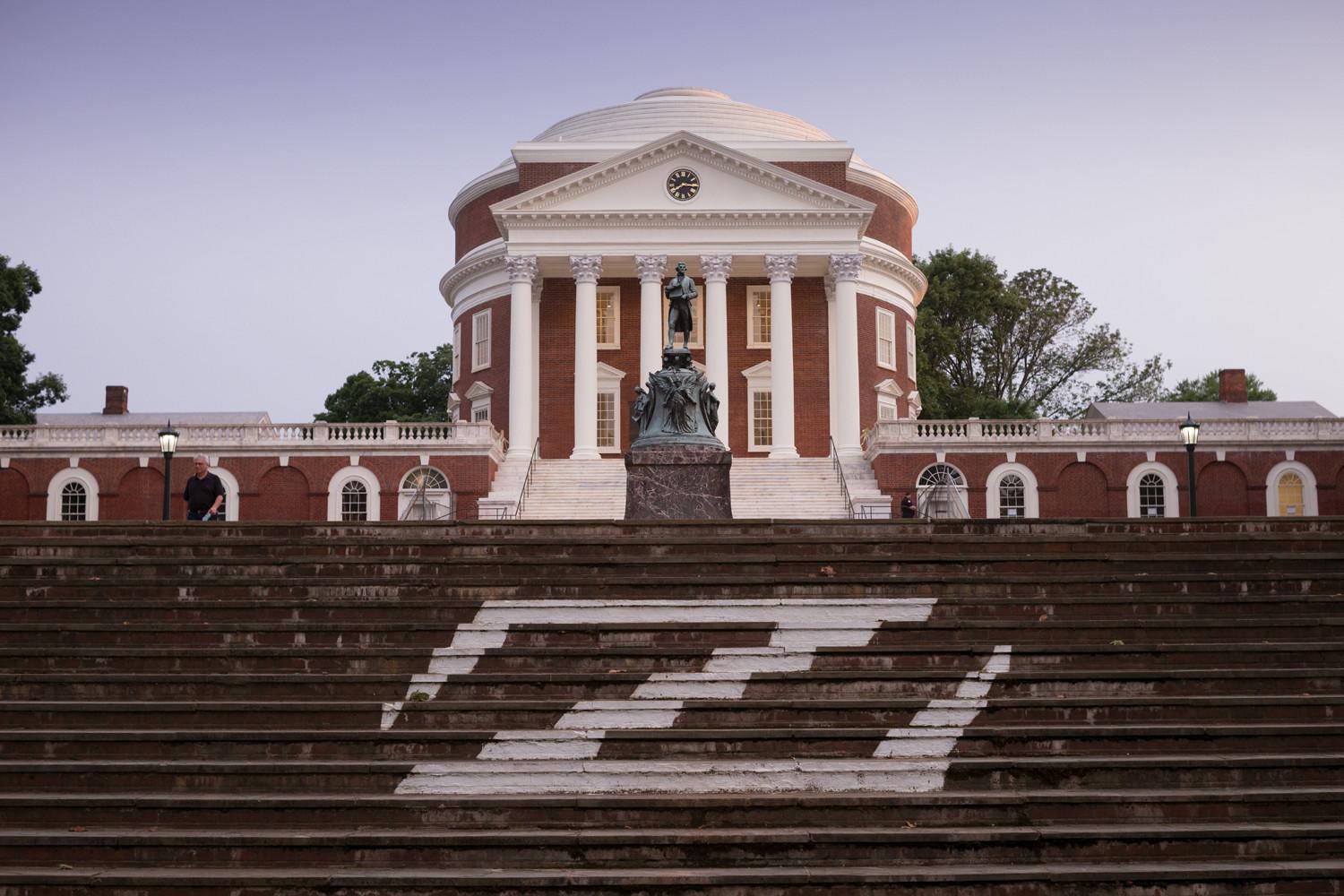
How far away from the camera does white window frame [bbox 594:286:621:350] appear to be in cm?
5306

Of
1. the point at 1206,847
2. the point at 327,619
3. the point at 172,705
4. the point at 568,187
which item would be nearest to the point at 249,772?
the point at 172,705

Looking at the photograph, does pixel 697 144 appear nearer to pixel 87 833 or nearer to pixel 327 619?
pixel 327 619

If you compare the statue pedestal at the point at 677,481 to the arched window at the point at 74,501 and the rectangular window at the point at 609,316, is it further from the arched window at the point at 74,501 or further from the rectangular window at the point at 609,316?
the arched window at the point at 74,501

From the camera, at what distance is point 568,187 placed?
49.2 meters

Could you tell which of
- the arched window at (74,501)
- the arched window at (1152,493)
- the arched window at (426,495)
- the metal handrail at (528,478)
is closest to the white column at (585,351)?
the metal handrail at (528,478)

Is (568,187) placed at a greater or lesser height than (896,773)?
greater

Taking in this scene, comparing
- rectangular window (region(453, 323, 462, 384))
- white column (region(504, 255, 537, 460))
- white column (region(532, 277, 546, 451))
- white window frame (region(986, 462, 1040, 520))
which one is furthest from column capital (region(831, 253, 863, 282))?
rectangular window (region(453, 323, 462, 384))

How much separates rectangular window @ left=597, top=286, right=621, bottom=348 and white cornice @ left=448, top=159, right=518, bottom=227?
24.8 feet

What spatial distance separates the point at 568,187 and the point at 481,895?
38137 millimetres

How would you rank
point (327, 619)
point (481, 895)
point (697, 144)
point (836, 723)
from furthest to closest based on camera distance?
point (697, 144) < point (327, 619) < point (836, 723) < point (481, 895)

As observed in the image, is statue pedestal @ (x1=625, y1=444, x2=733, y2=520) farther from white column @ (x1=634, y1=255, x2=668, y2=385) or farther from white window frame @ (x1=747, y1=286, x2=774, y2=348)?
white window frame @ (x1=747, y1=286, x2=774, y2=348)

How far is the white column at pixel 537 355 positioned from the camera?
51906 millimetres

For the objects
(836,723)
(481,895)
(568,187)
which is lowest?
(481,895)

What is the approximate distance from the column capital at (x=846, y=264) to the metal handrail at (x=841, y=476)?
5.47 meters
